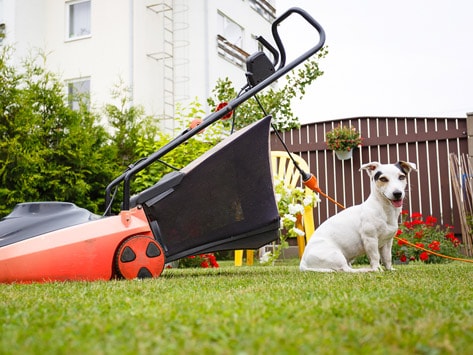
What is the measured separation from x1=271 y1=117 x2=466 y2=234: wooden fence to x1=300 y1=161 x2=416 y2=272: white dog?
3421 millimetres

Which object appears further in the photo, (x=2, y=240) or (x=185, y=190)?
(x=185, y=190)

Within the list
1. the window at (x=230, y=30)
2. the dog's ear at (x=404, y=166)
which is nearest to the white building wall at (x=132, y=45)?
the window at (x=230, y=30)

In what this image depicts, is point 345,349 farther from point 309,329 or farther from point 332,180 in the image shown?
point 332,180

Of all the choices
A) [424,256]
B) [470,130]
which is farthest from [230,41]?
[424,256]

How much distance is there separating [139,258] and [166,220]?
0.28 m

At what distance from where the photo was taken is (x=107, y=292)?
7.30 ft

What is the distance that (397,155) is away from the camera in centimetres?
741

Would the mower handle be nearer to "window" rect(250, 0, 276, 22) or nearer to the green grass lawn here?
the green grass lawn

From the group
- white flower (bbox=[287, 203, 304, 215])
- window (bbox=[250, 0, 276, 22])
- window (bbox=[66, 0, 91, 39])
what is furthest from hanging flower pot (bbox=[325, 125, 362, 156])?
window (bbox=[250, 0, 276, 22])

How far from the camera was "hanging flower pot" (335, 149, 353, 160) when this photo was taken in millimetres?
7633

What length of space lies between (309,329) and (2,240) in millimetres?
2045

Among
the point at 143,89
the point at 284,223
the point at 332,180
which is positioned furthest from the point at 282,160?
the point at 143,89

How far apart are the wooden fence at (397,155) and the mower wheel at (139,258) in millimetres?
4622

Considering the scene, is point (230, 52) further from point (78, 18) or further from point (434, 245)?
point (434, 245)
